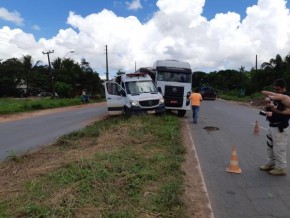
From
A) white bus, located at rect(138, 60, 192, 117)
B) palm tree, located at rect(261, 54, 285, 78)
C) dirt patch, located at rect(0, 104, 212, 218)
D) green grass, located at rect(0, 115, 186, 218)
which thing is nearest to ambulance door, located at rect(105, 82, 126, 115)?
white bus, located at rect(138, 60, 192, 117)

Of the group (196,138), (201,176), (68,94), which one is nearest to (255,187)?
(201,176)

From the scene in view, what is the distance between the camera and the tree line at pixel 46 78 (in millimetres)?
63125

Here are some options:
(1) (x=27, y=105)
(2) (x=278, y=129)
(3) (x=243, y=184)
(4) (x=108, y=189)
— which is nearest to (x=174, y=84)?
(2) (x=278, y=129)

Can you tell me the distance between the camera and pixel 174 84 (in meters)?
21.6

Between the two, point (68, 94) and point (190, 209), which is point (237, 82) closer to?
point (68, 94)

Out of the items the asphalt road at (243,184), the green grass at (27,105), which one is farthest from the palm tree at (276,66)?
the asphalt road at (243,184)

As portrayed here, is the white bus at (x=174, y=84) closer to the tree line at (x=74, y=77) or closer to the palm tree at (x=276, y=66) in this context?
the tree line at (x=74, y=77)

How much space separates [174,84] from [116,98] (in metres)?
3.95

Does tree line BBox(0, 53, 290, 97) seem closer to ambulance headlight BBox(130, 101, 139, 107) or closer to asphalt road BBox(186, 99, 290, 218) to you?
ambulance headlight BBox(130, 101, 139, 107)

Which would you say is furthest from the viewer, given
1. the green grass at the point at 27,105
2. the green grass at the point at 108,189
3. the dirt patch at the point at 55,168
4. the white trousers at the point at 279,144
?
the green grass at the point at 27,105

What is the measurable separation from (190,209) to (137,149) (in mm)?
3751

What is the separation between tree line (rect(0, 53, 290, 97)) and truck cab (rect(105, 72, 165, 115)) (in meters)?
7.75

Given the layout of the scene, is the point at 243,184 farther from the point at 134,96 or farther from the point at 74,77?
the point at 74,77

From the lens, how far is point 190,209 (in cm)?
534
